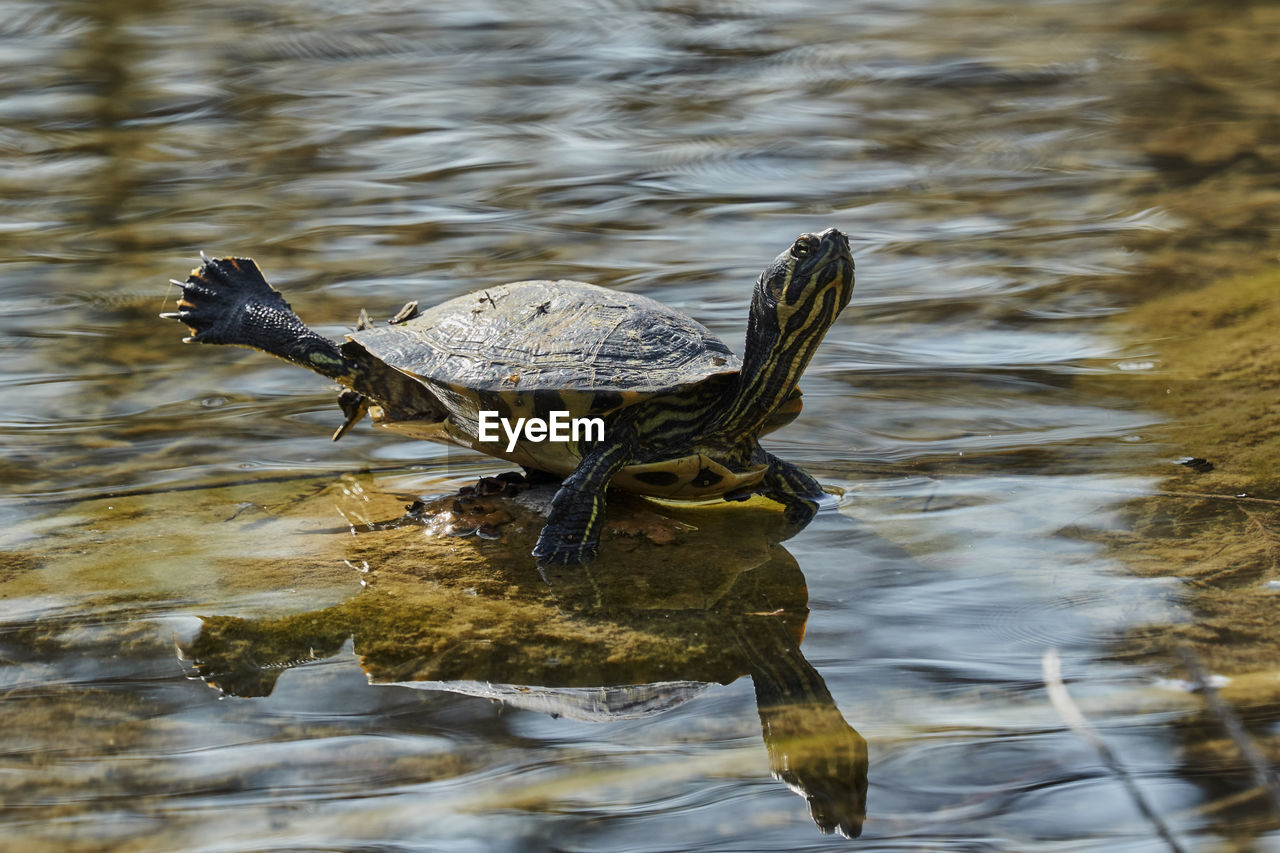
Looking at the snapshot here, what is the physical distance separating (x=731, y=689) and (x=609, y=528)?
104cm

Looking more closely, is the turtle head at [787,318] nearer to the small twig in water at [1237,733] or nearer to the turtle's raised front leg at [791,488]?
the turtle's raised front leg at [791,488]

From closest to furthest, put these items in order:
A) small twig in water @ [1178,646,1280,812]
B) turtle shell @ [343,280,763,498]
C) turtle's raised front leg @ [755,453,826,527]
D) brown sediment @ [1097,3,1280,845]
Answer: small twig in water @ [1178,646,1280,812] < brown sediment @ [1097,3,1280,845] < turtle shell @ [343,280,763,498] < turtle's raised front leg @ [755,453,826,527]

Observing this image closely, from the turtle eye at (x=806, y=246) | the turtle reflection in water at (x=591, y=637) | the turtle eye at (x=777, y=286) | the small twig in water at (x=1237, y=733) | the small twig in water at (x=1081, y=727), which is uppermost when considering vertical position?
the turtle eye at (x=806, y=246)

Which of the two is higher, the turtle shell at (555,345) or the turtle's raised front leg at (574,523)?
the turtle shell at (555,345)

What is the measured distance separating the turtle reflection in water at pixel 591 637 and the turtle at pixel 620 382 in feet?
0.64

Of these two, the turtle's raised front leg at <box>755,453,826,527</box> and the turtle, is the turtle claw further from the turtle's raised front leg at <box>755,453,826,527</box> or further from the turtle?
the turtle's raised front leg at <box>755,453,826,527</box>

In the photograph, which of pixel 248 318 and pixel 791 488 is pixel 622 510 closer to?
pixel 791 488

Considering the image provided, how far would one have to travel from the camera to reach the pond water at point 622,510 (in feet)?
7.24

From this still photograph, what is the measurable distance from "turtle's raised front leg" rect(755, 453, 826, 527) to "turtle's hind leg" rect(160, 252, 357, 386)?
4.45 feet

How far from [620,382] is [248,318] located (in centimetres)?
146

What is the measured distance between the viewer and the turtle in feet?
10.9

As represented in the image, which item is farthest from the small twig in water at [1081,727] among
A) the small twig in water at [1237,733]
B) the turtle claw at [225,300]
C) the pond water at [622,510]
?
the turtle claw at [225,300]

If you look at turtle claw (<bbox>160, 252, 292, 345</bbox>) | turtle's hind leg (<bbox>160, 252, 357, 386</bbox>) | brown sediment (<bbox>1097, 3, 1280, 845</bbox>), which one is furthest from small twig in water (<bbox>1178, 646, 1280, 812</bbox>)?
turtle claw (<bbox>160, 252, 292, 345</bbox>)

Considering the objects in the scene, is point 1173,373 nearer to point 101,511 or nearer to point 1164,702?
point 1164,702
